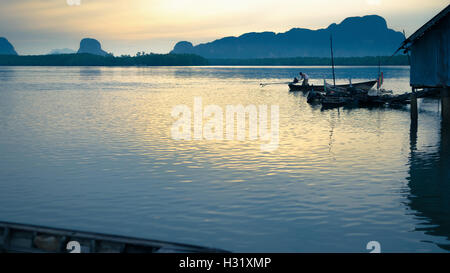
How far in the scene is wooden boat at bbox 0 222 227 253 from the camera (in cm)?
920

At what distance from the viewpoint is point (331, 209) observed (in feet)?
46.5

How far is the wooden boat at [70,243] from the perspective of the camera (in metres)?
9.20

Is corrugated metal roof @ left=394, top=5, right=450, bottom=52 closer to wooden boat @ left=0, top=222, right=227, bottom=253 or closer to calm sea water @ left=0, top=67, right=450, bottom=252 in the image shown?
calm sea water @ left=0, top=67, right=450, bottom=252

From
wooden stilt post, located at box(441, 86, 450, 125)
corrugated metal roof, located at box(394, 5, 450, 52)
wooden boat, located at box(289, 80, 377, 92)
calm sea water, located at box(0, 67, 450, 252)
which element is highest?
corrugated metal roof, located at box(394, 5, 450, 52)

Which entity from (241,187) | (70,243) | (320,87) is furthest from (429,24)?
(320,87)

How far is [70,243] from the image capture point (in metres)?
9.89

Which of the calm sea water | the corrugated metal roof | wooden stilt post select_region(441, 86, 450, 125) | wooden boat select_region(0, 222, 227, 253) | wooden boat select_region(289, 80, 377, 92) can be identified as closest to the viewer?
wooden boat select_region(0, 222, 227, 253)

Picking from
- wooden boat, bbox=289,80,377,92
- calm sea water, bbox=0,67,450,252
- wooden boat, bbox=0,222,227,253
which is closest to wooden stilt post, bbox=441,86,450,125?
calm sea water, bbox=0,67,450,252

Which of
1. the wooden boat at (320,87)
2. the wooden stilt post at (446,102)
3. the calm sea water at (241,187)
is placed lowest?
the calm sea water at (241,187)

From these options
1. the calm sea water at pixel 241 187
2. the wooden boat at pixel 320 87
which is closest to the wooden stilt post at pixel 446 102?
the calm sea water at pixel 241 187

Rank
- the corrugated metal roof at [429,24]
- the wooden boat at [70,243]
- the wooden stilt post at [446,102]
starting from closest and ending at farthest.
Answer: the wooden boat at [70,243], the corrugated metal roof at [429,24], the wooden stilt post at [446,102]

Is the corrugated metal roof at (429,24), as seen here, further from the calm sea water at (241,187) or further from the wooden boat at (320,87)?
the wooden boat at (320,87)

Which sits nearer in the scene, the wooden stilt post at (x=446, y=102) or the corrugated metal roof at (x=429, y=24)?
the corrugated metal roof at (x=429, y=24)
